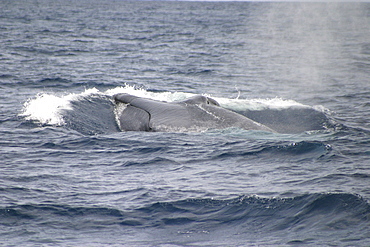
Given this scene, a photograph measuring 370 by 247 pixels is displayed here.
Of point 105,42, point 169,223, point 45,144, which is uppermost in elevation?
point 105,42

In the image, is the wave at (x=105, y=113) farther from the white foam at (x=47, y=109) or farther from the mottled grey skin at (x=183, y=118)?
the mottled grey skin at (x=183, y=118)

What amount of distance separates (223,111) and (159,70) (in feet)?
44.6

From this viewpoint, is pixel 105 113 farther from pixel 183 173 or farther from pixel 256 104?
pixel 183 173

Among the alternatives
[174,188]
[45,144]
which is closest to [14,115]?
[45,144]

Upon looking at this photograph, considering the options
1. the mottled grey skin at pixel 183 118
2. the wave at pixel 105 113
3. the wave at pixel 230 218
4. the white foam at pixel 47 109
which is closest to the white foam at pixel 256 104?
the wave at pixel 105 113

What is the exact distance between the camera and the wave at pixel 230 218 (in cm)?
697

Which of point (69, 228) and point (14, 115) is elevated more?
point (14, 115)

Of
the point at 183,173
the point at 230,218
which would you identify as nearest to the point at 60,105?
the point at 183,173

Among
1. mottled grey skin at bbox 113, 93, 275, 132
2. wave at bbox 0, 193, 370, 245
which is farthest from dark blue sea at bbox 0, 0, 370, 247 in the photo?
mottled grey skin at bbox 113, 93, 275, 132

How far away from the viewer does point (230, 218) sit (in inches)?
297

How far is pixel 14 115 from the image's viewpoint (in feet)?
46.9

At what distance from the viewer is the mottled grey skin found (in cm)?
1226

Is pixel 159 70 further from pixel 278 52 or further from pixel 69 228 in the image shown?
pixel 69 228

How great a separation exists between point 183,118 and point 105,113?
110 inches
